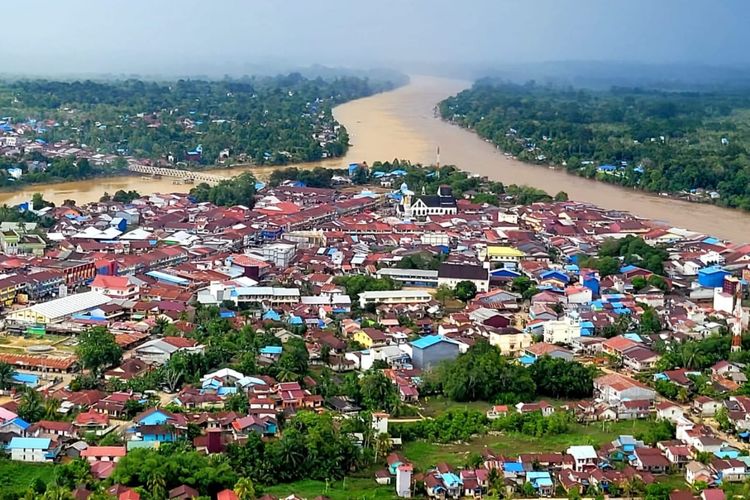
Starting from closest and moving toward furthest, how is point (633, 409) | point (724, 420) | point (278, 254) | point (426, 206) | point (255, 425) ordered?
point (255, 425)
point (724, 420)
point (633, 409)
point (278, 254)
point (426, 206)

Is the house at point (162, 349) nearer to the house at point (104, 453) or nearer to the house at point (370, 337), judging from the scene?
the house at point (370, 337)

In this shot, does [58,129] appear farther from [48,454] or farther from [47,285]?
[48,454]

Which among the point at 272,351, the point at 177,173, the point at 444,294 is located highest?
the point at 272,351

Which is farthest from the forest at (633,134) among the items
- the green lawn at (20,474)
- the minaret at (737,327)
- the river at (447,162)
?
the green lawn at (20,474)

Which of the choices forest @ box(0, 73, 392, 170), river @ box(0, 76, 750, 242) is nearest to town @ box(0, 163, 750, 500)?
river @ box(0, 76, 750, 242)

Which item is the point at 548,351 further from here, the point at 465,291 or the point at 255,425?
the point at 255,425

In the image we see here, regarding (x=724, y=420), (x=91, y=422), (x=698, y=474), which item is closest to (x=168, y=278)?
(x=91, y=422)
